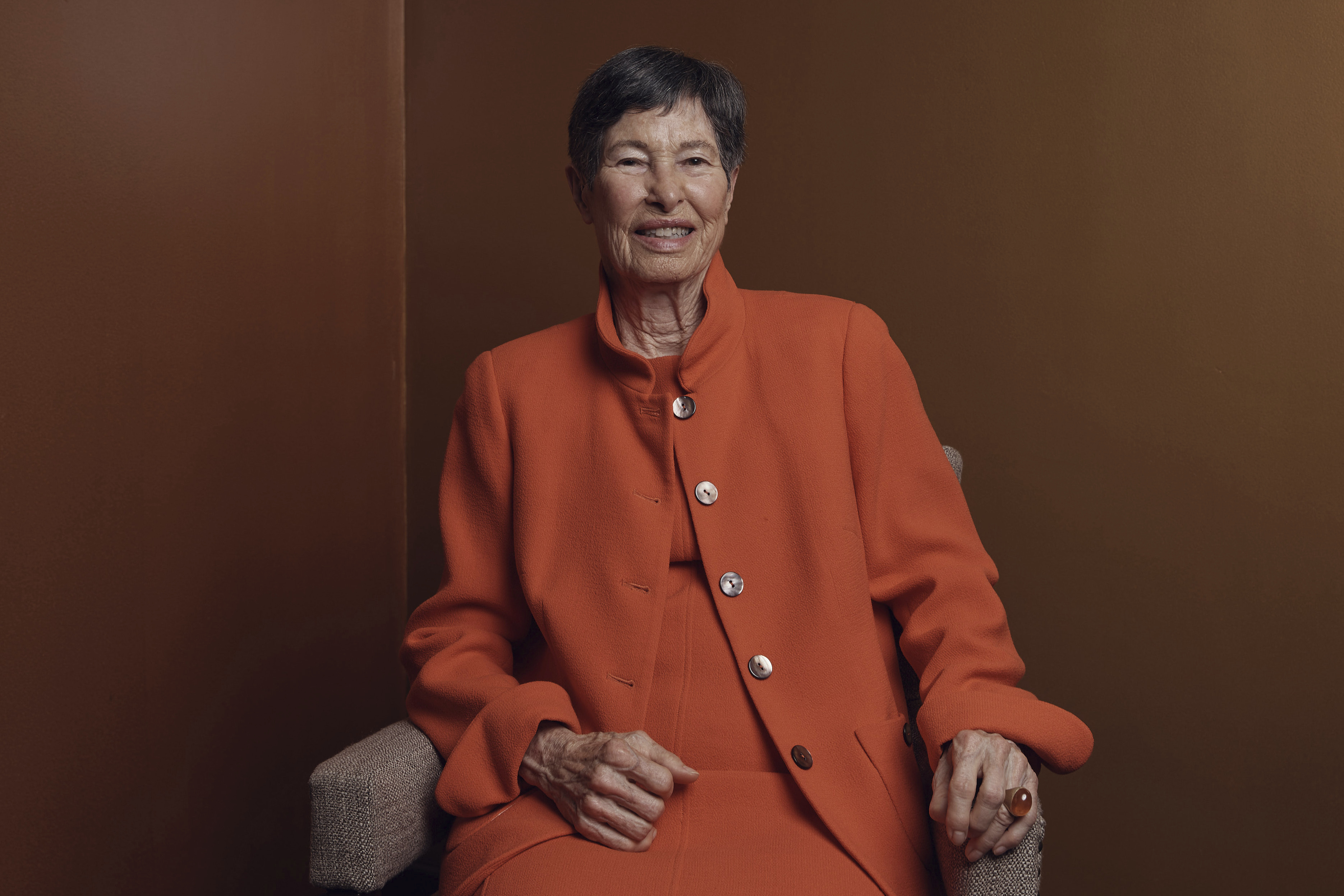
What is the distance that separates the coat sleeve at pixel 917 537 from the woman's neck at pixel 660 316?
0.25 m

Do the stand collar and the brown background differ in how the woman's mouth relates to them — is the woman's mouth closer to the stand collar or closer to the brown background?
the stand collar

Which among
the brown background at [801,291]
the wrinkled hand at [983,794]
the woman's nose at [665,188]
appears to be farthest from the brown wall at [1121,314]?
the wrinkled hand at [983,794]

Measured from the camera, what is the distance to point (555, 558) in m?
1.47

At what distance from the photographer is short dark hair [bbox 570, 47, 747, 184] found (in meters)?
1.47

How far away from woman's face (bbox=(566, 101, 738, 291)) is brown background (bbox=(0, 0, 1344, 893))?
0.66 m

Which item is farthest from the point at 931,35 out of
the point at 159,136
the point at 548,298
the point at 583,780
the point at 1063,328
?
the point at 583,780

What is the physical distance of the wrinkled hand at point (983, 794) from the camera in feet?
3.66

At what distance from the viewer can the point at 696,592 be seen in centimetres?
139

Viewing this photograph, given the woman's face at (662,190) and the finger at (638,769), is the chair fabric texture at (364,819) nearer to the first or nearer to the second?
the finger at (638,769)

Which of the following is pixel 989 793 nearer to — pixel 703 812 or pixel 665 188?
pixel 703 812

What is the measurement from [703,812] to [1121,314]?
1273mm

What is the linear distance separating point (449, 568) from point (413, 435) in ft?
3.13

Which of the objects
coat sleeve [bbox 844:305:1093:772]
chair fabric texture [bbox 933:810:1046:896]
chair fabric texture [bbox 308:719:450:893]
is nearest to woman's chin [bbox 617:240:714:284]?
coat sleeve [bbox 844:305:1093:772]

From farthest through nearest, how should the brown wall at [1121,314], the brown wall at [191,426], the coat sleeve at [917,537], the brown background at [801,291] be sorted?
the brown wall at [1121,314]
the brown background at [801,291]
the brown wall at [191,426]
the coat sleeve at [917,537]
